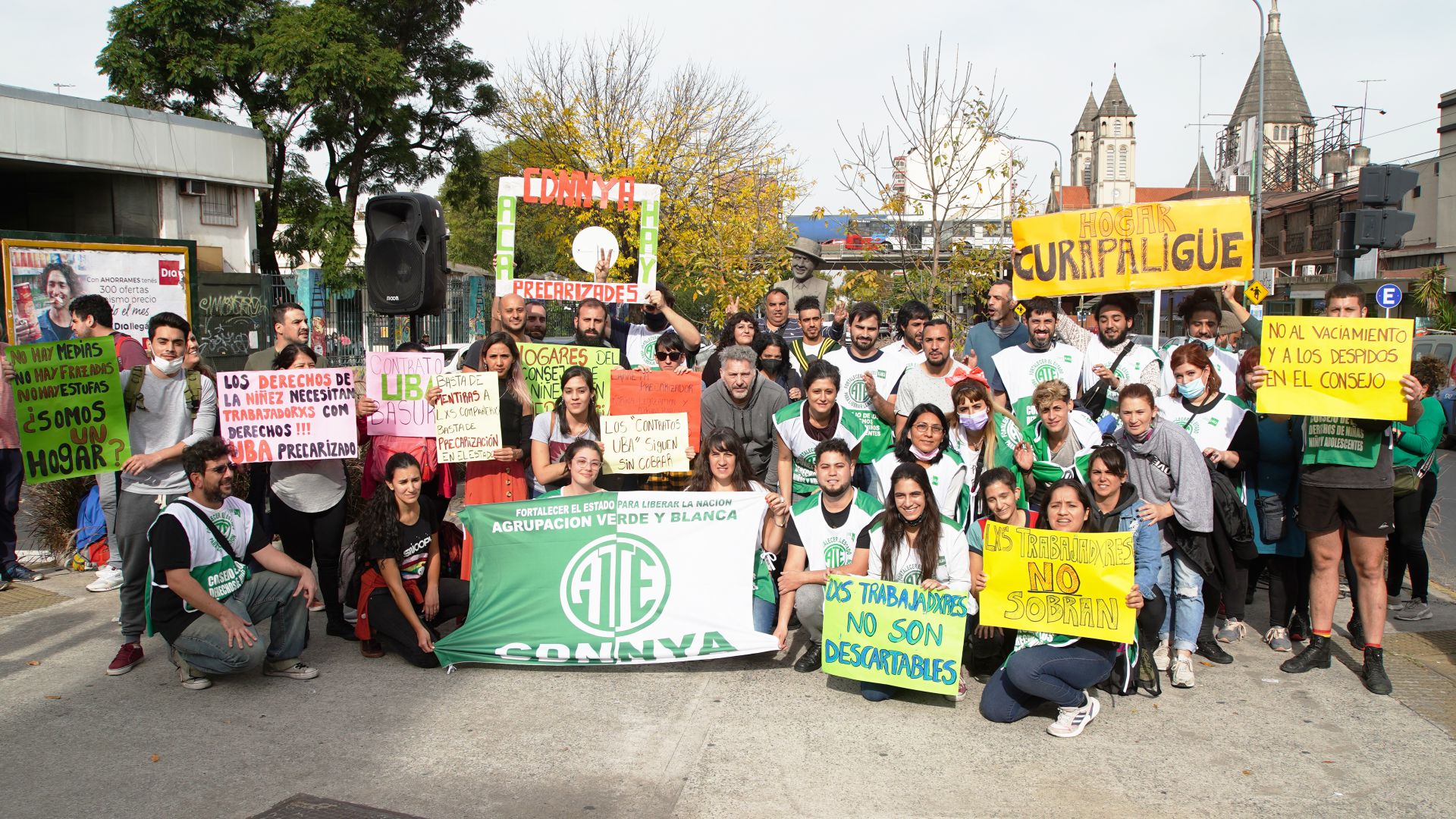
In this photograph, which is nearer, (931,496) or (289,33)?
(931,496)

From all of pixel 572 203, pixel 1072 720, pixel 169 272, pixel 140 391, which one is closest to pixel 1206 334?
pixel 1072 720

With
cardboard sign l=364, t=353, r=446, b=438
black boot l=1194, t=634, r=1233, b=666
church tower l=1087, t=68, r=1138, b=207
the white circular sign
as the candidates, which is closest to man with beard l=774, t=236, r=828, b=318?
the white circular sign

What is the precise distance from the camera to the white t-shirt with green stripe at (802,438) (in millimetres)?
6422

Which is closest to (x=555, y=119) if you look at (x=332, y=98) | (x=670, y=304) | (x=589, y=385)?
(x=332, y=98)

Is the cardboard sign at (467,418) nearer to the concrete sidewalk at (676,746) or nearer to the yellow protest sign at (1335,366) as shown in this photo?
the concrete sidewalk at (676,746)

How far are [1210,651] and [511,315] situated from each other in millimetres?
5061

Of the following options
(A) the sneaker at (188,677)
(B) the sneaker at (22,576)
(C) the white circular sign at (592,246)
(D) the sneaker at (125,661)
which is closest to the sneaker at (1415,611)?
(C) the white circular sign at (592,246)

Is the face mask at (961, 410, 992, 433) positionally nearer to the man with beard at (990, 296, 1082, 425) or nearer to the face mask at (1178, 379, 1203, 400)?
the man with beard at (990, 296, 1082, 425)

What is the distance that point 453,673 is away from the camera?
19.0 feet

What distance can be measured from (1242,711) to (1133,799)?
4.44ft

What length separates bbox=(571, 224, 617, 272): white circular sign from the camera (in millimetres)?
8906

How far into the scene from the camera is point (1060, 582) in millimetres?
5066

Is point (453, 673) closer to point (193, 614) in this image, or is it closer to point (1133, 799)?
point (193, 614)

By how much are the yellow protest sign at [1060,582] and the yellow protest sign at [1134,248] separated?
9.56 ft
